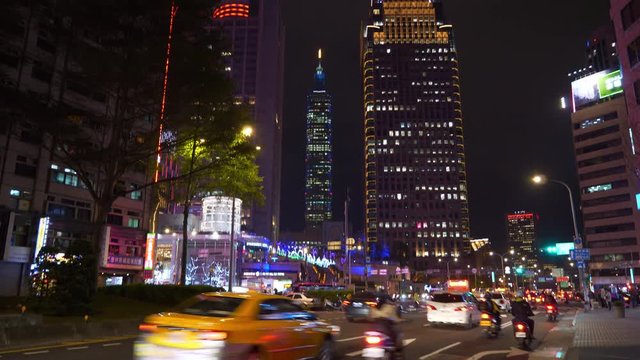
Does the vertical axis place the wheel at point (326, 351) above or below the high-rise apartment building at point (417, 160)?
below

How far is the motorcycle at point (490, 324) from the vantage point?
18.6 metres

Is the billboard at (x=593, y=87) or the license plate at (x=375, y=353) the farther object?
the billboard at (x=593, y=87)

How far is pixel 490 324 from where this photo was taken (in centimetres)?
1864

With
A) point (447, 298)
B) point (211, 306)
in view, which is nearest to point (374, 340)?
point (211, 306)

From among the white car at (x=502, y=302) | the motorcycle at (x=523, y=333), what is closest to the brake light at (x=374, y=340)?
the motorcycle at (x=523, y=333)

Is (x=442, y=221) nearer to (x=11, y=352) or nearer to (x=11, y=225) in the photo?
(x=11, y=225)

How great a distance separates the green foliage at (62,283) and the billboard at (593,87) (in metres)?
57.8

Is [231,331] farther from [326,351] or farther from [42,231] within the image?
[42,231]

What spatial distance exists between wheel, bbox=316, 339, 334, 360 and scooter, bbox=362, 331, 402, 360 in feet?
2.46

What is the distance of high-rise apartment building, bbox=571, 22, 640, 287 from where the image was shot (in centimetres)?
10594

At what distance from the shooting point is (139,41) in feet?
76.0

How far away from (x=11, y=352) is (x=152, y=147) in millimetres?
14031

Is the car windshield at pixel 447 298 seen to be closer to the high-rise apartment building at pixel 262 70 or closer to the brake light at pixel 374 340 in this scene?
the brake light at pixel 374 340

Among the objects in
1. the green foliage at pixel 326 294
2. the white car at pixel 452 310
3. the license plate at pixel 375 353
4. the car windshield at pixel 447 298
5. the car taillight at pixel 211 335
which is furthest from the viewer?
the green foliage at pixel 326 294
